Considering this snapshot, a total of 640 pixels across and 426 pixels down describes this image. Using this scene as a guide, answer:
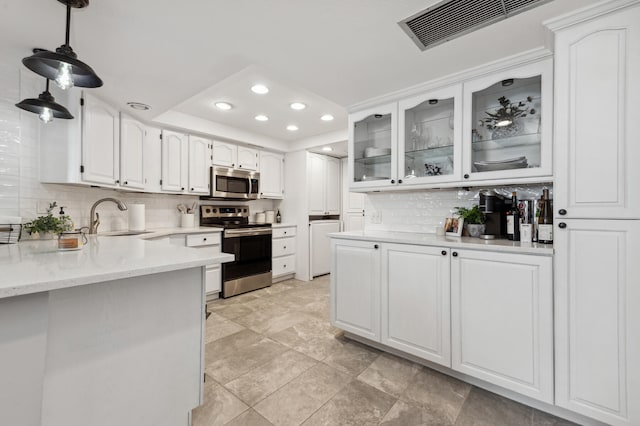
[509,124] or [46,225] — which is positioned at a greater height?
[509,124]

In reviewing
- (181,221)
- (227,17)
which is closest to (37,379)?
(227,17)

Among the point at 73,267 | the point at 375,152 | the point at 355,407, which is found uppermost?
the point at 375,152

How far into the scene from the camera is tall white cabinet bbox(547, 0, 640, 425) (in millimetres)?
1299

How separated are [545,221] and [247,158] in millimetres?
3630

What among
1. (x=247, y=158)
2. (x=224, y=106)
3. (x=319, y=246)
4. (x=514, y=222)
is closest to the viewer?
(x=514, y=222)

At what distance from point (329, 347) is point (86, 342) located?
5.61 feet

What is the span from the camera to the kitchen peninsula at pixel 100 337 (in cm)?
84

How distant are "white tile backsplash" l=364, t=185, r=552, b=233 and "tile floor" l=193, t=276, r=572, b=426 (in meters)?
1.11

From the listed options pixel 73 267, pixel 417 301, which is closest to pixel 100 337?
pixel 73 267

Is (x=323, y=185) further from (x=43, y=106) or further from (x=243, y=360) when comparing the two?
(x=43, y=106)

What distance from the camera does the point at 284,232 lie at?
4.43 m

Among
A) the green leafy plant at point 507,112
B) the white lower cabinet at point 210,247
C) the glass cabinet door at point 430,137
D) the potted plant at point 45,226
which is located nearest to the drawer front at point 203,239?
the white lower cabinet at point 210,247

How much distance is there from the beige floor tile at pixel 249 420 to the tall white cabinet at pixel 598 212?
157cm

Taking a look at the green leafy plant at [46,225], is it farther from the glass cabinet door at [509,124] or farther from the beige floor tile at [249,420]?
the glass cabinet door at [509,124]
